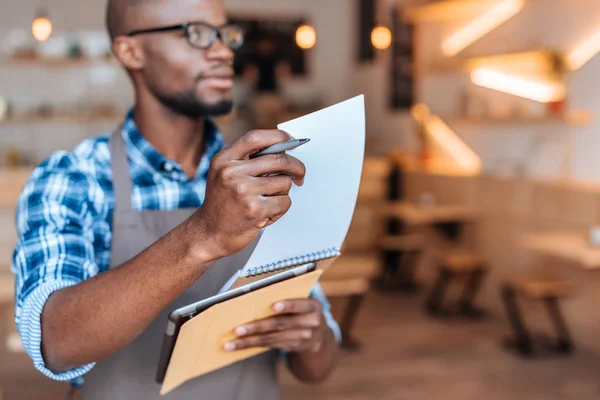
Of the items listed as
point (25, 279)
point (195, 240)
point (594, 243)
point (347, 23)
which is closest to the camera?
point (195, 240)

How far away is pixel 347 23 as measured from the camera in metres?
8.80

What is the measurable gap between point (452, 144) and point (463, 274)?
5.22 feet

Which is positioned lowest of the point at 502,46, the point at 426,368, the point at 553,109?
the point at 426,368

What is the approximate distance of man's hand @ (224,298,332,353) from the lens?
103 cm

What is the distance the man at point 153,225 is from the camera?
74 centimetres

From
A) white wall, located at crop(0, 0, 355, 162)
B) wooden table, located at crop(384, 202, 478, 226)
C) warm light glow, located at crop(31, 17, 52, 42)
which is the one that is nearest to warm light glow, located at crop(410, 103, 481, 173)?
wooden table, located at crop(384, 202, 478, 226)

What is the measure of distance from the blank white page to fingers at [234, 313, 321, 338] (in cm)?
20

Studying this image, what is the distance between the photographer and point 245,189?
2.28ft

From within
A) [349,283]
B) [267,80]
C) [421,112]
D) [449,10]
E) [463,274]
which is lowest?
[463,274]

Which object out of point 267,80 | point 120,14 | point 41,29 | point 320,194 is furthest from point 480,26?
point 320,194

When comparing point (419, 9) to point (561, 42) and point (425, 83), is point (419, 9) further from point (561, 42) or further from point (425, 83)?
point (561, 42)

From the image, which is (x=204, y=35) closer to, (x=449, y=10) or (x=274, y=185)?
(x=274, y=185)

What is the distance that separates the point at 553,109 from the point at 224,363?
4249 mm

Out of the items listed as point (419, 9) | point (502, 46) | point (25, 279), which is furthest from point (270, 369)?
point (419, 9)
